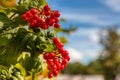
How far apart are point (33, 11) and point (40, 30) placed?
0.23 metres

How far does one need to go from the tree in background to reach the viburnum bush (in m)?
94.0

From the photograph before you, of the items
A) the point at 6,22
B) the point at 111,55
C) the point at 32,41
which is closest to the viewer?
the point at 32,41

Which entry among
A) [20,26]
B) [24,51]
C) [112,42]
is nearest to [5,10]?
[20,26]

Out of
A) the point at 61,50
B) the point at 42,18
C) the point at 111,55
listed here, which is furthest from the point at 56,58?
the point at 111,55

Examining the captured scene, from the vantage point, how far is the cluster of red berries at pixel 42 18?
4.71 meters

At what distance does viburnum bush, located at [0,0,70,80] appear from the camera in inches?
186

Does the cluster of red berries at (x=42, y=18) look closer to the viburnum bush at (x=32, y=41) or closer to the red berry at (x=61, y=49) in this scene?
the viburnum bush at (x=32, y=41)

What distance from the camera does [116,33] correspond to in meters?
99.1

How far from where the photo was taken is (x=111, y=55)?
102 meters

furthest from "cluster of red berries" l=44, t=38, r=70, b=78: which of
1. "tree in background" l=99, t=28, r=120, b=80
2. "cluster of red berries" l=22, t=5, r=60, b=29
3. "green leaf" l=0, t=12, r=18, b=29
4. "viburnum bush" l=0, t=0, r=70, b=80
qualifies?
"tree in background" l=99, t=28, r=120, b=80

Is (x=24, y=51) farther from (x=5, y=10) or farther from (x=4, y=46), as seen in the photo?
(x=5, y=10)

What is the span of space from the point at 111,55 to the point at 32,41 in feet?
321

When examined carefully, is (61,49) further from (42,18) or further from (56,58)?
(42,18)

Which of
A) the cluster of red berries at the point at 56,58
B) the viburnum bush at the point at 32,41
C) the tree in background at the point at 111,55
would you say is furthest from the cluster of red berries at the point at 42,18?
the tree in background at the point at 111,55
